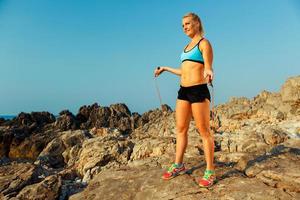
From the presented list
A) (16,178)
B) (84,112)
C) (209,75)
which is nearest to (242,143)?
(209,75)

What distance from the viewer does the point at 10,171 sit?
831 cm

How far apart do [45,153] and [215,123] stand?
14650 millimetres

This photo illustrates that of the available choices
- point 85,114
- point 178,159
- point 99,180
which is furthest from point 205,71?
point 85,114

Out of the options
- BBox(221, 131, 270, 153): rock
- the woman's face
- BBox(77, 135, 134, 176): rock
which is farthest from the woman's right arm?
BBox(221, 131, 270, 153): rock

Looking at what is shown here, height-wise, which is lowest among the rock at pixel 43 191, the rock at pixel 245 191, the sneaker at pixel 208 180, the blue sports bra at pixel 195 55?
the rock at pixel 43 191

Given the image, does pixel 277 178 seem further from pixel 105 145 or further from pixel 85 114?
pixel 85 114

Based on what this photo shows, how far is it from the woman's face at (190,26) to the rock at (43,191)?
4857mm

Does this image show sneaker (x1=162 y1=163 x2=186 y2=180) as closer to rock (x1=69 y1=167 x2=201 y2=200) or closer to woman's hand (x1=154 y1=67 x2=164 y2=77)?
rock (x1=69 y1=167 x2=201 y2=200)

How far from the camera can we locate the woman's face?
20.6 ft

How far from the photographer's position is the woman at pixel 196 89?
6.05 metres

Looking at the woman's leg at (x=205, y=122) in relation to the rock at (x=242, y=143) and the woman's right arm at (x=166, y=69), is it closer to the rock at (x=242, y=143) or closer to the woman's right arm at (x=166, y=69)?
the woman's right arm at (x=166, y=69)

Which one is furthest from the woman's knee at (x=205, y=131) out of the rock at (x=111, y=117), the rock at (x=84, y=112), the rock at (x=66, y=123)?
the rock at (x=84, y=112)

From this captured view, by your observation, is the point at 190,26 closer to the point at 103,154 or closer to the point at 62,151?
the point at 103,154

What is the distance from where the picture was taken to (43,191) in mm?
7113
